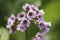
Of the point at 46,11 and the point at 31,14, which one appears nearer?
the point at 31,14

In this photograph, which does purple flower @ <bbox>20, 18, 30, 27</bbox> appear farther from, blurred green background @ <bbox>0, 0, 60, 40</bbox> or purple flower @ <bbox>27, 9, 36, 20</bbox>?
blurred green background @ <bbox>0, 0, 60, 40</bbox>

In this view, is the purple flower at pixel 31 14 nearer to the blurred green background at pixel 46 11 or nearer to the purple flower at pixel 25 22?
the purple flower at pixel 25 22

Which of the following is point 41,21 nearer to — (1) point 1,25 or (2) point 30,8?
(2) point 30,8

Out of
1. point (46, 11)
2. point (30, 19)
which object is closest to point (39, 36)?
point (30, 19)

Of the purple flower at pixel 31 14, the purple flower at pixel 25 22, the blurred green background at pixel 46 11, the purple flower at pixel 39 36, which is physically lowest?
the purple flower at pixel 39 36

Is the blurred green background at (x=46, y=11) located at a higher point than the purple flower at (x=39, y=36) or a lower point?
higher

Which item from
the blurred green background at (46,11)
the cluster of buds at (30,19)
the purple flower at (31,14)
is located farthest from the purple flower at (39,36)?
the blurred green background at (46,11)

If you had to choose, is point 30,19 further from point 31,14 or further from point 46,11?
point 46,11

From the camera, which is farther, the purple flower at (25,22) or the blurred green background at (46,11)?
the blurred green background at (46,11)

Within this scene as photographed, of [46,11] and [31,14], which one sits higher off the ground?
[46,11]

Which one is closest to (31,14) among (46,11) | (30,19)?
(30,19)

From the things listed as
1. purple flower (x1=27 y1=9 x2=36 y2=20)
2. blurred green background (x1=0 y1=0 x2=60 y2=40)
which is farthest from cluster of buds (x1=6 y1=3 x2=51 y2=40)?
blurred green background (x1=0 y1=0 x2=60 y2=40)
